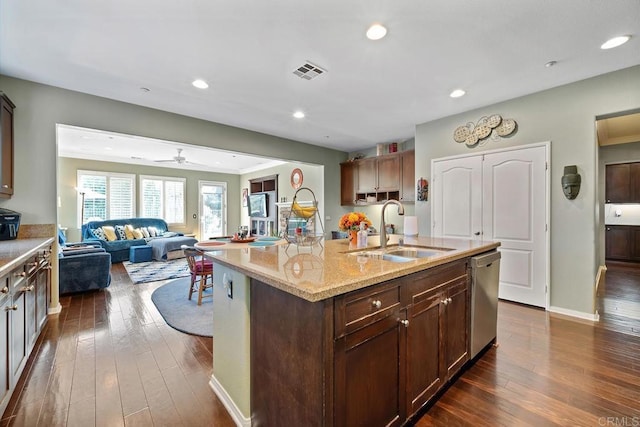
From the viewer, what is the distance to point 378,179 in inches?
230

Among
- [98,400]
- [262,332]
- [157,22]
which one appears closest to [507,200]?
[262,332]

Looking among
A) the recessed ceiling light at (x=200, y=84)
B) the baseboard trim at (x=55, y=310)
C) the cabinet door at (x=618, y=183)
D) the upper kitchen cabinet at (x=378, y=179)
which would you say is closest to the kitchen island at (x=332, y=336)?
the recessed ceiling light at (x=200, y=84)

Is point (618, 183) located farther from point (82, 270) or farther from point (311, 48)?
point (82, 270)

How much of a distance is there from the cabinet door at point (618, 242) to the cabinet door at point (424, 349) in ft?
24.6

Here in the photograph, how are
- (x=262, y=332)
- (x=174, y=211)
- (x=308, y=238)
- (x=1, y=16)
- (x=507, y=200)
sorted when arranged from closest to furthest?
(x=262, y=332) < (x=1, y=16) < (x=308, y=238) < (x=507, y=200) < (x=174, y=211)

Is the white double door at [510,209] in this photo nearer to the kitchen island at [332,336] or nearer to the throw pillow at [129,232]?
the kitchen island at [332,336]

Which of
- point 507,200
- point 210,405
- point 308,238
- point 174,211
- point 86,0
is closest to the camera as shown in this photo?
point 210,405

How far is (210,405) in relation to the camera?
174cm

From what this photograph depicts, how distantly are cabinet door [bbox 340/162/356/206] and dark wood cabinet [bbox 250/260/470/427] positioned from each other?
4.79m

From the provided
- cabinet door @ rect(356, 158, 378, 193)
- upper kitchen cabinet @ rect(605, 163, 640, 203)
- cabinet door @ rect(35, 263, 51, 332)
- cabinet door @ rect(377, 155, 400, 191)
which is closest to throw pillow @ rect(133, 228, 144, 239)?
cabinet door @ rect(35, 263, 51, 332)

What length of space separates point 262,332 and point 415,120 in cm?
418

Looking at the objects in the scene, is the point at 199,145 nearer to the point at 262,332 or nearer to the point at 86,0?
the point at 86,0

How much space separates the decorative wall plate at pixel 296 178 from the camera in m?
7.21

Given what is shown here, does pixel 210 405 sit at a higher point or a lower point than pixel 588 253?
lower
